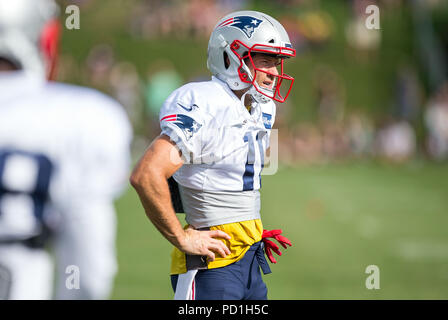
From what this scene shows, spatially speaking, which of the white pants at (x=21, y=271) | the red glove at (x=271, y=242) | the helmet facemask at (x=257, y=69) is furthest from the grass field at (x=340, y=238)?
the white pants at (x=21, y=271)

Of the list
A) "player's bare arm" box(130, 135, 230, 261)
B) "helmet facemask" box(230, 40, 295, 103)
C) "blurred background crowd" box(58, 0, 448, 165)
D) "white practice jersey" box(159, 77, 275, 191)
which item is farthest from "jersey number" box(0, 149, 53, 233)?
"blurred background crowd" box(58, 0, 448, 165)

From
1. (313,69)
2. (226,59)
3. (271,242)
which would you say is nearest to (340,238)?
(271,242)

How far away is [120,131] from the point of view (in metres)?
2.16

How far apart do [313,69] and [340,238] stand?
10.4m

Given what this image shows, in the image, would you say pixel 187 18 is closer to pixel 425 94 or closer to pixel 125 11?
pixel 125 11

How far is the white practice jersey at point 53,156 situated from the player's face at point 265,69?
916mm

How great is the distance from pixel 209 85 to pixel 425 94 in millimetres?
17850

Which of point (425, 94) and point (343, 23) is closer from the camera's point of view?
point (425, 94)

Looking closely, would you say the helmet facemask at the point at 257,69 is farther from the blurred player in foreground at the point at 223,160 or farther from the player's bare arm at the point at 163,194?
the player's bare arm at the point at 163,194

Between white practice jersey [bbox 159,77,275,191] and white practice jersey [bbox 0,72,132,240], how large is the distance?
570 millimetres

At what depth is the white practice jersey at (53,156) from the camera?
2.12 meters

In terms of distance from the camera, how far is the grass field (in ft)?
23.6

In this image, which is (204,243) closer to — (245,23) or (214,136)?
(214,136)
